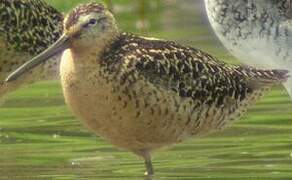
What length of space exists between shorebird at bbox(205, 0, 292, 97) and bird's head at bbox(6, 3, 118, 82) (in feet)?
6.81

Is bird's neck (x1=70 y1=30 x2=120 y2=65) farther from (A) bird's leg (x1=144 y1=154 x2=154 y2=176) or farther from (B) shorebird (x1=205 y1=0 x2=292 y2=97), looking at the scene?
(B) shorebird (x1=205 y1=0 x2=292 y2=97)

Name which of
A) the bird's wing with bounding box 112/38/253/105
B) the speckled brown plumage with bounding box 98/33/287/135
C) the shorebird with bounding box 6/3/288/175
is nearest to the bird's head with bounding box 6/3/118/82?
the shorebird with bounding box 6/3/288/175

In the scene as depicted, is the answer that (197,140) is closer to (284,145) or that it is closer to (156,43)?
(284,145)

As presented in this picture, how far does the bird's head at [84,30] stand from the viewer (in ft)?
38.3

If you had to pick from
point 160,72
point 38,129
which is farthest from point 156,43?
point 38,129

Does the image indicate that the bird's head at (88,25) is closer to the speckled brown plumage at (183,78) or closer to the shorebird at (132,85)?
the shorebird at (132,85)

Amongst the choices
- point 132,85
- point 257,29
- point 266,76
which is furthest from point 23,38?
point 132,85

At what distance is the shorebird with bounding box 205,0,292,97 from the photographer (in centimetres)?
1373

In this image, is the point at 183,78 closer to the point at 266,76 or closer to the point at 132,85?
the point at 132,85

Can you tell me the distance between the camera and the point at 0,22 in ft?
45.0

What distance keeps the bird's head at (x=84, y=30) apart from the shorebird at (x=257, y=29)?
2076 millimetres

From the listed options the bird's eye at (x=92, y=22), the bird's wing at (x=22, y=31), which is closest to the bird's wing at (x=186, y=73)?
the bird's eye at (x=92, y=22)

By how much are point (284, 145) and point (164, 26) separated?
594cm

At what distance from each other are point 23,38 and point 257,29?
1.86 m
